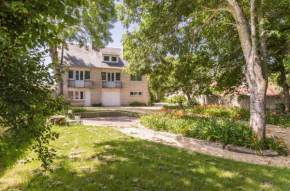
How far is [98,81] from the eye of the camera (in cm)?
2688

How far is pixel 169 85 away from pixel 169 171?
16.3 m

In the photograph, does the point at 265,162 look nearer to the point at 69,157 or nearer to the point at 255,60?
the point at 255,60

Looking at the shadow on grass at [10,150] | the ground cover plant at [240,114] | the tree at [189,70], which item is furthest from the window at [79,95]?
the shadow on grass at [10,150]

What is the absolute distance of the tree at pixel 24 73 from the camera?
1.77m

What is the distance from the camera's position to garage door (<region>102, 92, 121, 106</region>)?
27.4m

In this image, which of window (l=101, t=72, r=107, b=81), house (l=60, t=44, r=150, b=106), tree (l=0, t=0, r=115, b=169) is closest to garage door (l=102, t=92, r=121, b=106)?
→ house (l=60, t=44, r=150, b=106)

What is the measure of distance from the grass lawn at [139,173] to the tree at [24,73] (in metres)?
1.65

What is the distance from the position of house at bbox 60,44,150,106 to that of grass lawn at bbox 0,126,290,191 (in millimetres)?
21855

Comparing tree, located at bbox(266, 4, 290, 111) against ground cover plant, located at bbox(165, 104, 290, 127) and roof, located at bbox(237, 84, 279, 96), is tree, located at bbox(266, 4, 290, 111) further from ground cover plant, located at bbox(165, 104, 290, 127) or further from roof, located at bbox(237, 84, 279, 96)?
roof, located at bbox(237, 84, 279, 96)

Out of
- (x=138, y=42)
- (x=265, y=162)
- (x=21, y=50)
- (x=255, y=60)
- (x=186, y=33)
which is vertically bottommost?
(x=265, y=162)

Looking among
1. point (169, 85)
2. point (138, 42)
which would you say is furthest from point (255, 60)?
point (169, 85)

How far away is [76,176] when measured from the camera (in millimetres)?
3439

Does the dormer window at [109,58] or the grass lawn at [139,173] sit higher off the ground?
the dormer window at [109,58]

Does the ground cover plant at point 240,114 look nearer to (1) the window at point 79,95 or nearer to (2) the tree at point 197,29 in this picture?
(2) the tree at point 197,29
